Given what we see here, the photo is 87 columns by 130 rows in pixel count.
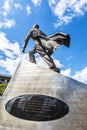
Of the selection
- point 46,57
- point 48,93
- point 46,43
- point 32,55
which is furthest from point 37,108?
point 46,43

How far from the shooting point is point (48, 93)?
1093cm

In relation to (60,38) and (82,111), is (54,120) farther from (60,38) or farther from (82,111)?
(60,38)

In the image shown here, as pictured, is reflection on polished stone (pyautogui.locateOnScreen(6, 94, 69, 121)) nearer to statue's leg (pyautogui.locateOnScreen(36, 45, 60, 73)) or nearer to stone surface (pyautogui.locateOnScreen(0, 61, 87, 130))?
stone surface (pyautogui.locateOnScreen(0, 61, 87, 130))

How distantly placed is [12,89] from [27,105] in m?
1.38

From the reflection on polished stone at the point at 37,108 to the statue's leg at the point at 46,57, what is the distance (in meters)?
2.22

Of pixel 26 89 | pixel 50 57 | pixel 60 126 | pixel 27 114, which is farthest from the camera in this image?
pixel 50 57

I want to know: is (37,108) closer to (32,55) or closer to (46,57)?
(46,57)

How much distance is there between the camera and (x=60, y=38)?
520 inches

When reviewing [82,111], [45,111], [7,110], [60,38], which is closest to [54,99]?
[45,111]

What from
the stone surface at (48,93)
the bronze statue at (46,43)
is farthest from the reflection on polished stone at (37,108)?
the bronze statue at (46,43)

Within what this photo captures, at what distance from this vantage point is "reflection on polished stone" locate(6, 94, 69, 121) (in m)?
10.4

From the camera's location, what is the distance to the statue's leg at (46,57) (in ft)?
41.5

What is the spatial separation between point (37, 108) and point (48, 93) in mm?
829

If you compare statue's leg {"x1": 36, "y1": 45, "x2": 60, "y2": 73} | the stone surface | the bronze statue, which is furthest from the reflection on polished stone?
the bronze statue
